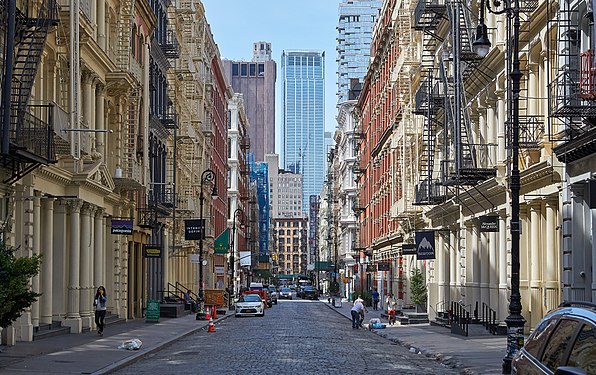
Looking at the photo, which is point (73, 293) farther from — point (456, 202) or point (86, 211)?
point (456, 202)

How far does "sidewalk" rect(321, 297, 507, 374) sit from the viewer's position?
79.0 feet

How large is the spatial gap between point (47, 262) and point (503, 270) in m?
15.1

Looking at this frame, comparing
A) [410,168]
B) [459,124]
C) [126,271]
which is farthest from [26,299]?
[410,168]

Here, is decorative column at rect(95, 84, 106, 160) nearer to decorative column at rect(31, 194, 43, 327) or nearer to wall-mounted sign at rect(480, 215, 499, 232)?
decorative column at rect(31, 194, 43, 327)

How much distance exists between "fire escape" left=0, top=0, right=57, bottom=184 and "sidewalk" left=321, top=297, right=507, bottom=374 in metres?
11.3

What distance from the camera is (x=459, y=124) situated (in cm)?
3809

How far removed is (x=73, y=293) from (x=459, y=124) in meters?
14.6

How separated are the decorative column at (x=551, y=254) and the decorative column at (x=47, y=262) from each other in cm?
1499

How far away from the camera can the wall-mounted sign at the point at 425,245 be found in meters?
40.8

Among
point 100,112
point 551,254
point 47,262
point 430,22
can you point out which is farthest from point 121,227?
point 430,22

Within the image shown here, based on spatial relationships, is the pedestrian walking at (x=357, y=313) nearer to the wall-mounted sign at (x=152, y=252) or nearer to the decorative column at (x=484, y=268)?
the decorative column at (x=484, y=268)

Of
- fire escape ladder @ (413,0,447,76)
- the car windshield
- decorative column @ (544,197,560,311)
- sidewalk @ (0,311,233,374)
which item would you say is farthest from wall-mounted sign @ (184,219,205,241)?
decorative column @ (544,197,560,311)

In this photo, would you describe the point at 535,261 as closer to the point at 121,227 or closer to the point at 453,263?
the point at 121,227

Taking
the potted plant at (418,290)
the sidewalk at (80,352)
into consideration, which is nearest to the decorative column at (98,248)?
the sidewalk at (80,352)
